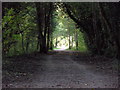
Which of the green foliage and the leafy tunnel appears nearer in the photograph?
the green foliage

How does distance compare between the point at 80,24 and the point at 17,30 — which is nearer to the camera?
the point at 17,30

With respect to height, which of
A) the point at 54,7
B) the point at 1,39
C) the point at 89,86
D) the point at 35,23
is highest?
the point at 54,7

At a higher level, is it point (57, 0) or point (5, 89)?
point (57, 0)

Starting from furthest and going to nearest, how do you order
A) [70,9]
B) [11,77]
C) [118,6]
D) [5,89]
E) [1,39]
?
[70,9] → [118,6] → [1,39] → [11,77] → [5,89]

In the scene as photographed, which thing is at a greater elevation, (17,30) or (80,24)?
(80,24)

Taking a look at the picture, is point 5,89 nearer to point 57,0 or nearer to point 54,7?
point 57,0

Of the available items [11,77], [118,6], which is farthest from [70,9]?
[11,77]

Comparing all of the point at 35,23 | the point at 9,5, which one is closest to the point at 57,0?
the point at 35,23

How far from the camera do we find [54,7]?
29.1 m

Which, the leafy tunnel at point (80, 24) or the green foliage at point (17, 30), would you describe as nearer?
the green foliage at point (17, 30)

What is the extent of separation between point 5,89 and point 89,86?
2797 mm

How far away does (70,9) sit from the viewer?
27.0 metres

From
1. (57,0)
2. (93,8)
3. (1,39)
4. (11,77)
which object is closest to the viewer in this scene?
(11,77)

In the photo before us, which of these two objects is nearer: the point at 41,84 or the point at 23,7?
the point at 41,84
